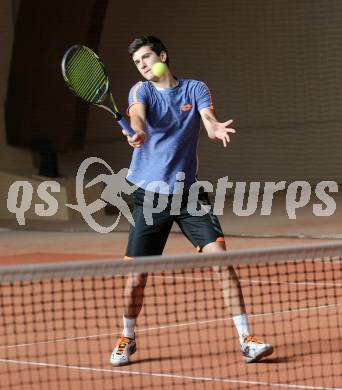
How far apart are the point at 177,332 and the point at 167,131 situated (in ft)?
5.02

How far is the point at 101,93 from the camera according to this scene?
23.4 ft

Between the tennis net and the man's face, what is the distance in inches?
48.2

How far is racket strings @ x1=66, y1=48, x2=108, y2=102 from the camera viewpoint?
23.2 ft

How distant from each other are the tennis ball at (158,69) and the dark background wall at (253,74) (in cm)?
1263

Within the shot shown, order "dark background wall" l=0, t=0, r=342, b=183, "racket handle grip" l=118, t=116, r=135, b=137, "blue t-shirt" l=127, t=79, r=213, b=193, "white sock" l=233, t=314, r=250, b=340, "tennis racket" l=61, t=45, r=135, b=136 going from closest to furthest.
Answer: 1. "racket handle grip" l=118, t=116, r=135, b=137
2. "white sock" l=233, t=314, r=250, b=340
3. "blue t-shirt" l=127, t=79, r=213, b=193
4. "tennis racket" l=61, t=45, r=135, b=136
5. "dark background wall" l=0, t=0, r=342, b=183

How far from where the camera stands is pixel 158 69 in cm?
660

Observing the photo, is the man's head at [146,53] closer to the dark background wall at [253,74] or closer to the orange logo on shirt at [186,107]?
the orange logo on shirt at [186,107]

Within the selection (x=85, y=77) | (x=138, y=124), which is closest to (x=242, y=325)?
(x=138, y=124)

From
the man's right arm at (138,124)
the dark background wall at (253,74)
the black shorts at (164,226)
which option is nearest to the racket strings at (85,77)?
the man's right arm at (138,124)

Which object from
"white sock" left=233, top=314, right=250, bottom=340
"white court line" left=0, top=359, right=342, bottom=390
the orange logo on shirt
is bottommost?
"white court line" left=0, top=359, right=342, bottom=390

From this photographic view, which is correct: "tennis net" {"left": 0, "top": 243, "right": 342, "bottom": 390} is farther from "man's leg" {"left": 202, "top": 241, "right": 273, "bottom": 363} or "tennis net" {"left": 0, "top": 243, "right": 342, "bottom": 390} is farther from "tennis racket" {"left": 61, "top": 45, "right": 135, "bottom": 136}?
"tennis racket" {"left": 61, "top": 45, "right": 135, "bottom": 136}

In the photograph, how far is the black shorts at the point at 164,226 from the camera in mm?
6816

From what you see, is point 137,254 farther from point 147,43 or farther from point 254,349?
point 147,43

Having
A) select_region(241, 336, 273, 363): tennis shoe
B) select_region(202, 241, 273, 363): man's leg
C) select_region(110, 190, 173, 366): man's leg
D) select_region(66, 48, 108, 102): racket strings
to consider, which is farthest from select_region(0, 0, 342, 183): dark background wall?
select_region(241, 336, 273, 363): tennis shoe
